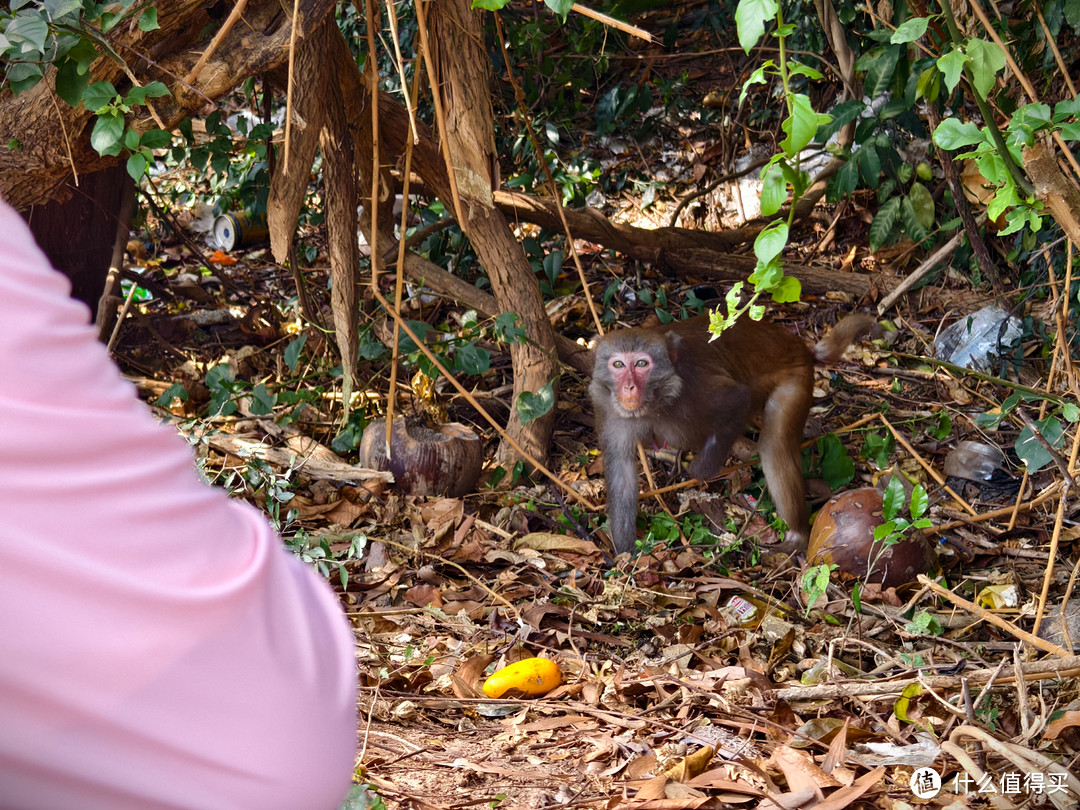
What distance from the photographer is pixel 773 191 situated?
1840 mm

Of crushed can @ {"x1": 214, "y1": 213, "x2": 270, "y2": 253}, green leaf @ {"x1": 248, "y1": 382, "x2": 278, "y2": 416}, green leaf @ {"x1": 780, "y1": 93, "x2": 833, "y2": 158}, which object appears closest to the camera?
green leaf @ {"x1": 780, "y1": 93, "x2": 833, "y2": 158}

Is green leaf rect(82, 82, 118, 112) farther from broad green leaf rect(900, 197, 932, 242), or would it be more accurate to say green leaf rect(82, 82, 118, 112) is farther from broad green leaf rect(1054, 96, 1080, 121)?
broad green leaf rect(900, 197, 932, 242)

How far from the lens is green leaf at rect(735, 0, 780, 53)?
1.57 metres

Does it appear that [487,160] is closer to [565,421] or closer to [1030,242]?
[565,421]

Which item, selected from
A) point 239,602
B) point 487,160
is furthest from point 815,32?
point 239,602

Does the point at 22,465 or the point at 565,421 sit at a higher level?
the point at 22,465

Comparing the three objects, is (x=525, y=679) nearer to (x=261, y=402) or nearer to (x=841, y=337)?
(x=261, y=402)

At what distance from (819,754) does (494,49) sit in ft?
15.1

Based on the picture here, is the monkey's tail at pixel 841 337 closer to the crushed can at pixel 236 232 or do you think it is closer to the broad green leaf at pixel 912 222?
the broad green leaf at pixel 912 222

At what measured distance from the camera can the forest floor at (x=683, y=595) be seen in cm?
219

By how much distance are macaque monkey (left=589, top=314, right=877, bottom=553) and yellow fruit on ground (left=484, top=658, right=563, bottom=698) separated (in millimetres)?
1353

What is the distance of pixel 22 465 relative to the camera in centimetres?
63

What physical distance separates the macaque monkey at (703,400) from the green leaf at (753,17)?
263 cm

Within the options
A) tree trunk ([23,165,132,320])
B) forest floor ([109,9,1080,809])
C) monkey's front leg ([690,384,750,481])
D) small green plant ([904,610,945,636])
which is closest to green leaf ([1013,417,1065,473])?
forest floor ([109,9,1080,809])
